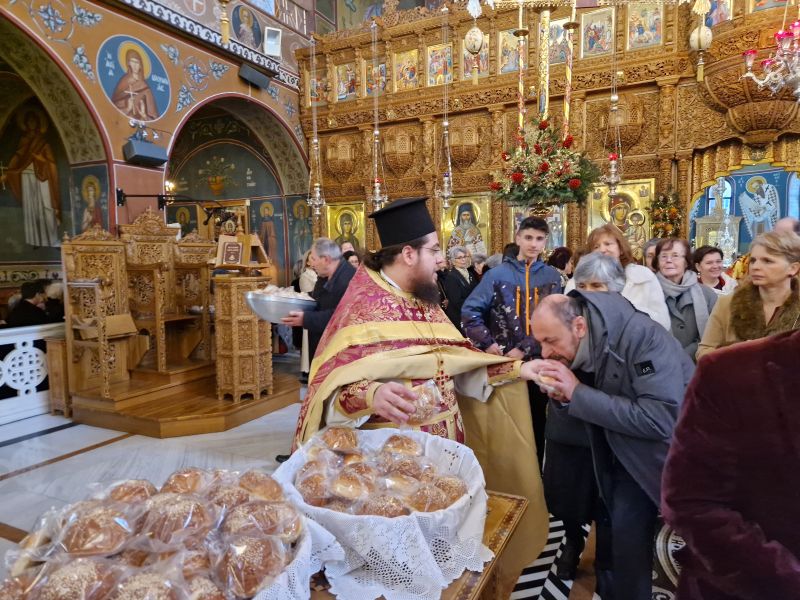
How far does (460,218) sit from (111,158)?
20.5 ft

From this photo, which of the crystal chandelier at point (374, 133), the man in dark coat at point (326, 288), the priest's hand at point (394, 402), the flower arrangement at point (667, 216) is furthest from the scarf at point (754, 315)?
the crystal chandelier at point (374, 133)

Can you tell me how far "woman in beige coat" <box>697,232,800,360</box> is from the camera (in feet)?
7.25

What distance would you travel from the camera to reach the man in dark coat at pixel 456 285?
4.84 meters

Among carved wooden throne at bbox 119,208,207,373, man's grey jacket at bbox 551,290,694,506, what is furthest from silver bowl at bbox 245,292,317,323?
Result: carved wooden throne at bbox 119,208,207,373

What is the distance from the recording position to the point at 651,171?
8.81 metres

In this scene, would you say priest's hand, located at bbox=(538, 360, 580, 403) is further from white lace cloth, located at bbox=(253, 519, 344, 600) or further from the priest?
white lace cloth, located at bbox=(253, 519, 344, 600)

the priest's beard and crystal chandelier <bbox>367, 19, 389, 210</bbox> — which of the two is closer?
the priest's beard

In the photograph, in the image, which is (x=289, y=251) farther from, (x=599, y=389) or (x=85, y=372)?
(x=599, y=389)

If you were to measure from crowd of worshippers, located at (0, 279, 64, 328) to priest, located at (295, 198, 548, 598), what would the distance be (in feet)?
17.2

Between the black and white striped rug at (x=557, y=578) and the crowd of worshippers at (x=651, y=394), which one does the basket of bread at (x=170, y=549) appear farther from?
the black and white striped rug at (x=557, y=578)

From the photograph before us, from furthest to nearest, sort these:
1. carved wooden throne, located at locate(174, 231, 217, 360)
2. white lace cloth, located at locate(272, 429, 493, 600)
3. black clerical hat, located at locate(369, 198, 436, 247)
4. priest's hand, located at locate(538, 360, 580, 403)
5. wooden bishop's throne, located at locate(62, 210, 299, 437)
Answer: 1. carved wooden throne, located at locate(174, 231, 217, 360)
2. wooden bishop's throne, located at locate(62, 210, 299, 437)
3. black clerical hat, located at locate(369, 198, 436, 247)
4. priest's hand, located at locate(538, 360, 580, 403)
5. white lace cloth, located at locate(272, 429, 493, 600)

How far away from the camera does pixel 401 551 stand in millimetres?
1065

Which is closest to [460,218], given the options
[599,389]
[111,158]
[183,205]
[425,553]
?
[111,158]

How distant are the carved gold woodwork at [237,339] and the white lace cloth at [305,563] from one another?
14.4 feet
